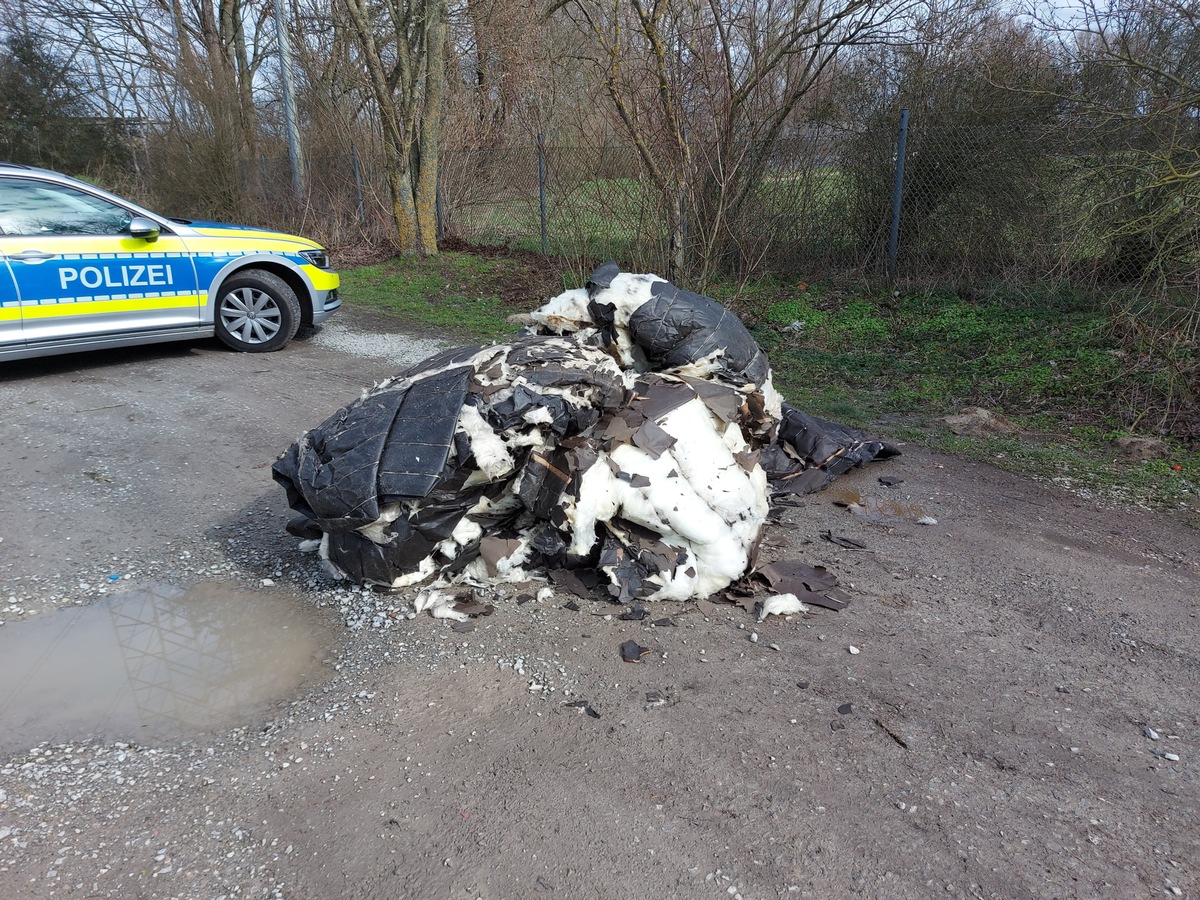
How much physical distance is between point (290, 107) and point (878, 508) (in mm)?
15099

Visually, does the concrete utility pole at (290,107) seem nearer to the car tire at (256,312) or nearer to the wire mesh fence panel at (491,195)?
the wire mesh fence panel at (491,195)

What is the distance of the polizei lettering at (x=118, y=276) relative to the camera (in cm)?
661

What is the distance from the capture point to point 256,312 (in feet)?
26.0

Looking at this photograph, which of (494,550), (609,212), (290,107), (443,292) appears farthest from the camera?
(290,107)

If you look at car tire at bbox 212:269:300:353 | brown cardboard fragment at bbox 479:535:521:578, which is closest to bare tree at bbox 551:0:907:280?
car tire at bbox 212:269:300:353

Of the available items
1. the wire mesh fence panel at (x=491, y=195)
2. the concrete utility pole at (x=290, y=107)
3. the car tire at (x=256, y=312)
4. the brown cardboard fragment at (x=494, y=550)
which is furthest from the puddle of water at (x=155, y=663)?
the concrete utility pole at (x=290, y=107)

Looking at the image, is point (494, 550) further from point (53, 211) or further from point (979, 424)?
point (53, 211)

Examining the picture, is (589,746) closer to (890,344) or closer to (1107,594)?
(1107,594)

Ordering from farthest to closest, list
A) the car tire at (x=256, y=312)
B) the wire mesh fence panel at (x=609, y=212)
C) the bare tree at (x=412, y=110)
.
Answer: the bare tree at (x=412, y=110) < the wire mesh fence panel at (x=609, y=212) < the car tire at (x=256, y=312)

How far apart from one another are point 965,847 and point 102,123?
93.7 ft

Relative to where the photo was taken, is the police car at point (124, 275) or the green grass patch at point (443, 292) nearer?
the police car at point (124, 275)

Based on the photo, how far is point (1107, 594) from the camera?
378cm

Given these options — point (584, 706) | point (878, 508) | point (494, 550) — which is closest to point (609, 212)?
point (878, 508)

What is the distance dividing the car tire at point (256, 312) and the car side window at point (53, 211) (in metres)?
1.12
